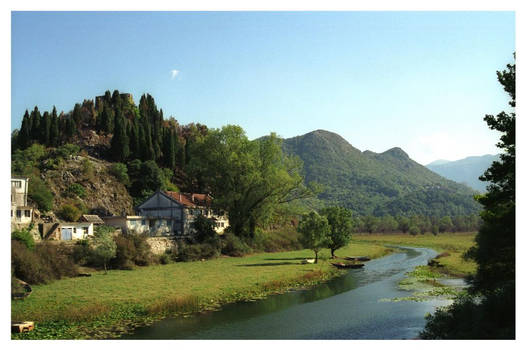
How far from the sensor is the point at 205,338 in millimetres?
20625

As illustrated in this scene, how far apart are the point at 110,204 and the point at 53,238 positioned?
2357cm

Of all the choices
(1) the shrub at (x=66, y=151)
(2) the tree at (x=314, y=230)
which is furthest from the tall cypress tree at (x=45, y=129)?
(2) the tree at (x=314, y=230)

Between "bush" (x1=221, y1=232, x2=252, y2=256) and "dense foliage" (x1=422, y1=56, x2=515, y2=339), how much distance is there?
33.6 m

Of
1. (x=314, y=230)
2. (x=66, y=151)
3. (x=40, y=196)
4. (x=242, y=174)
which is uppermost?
(x=66, y=151)

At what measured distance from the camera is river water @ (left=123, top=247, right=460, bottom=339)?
70.2ft

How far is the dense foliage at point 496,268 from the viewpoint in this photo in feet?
56.3

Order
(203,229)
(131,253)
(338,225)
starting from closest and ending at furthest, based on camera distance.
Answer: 1. (131,253)
2. (203,229)
3. (338,225)

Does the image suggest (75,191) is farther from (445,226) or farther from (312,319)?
(445,226)

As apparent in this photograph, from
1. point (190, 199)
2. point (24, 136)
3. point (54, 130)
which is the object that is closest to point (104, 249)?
point (190, 199)

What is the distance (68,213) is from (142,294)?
3262 cm

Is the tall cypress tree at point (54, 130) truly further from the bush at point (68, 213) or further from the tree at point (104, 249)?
the tree at point (104, 249)

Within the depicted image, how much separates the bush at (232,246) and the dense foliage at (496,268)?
33624mm

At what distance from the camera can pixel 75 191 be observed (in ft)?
216
